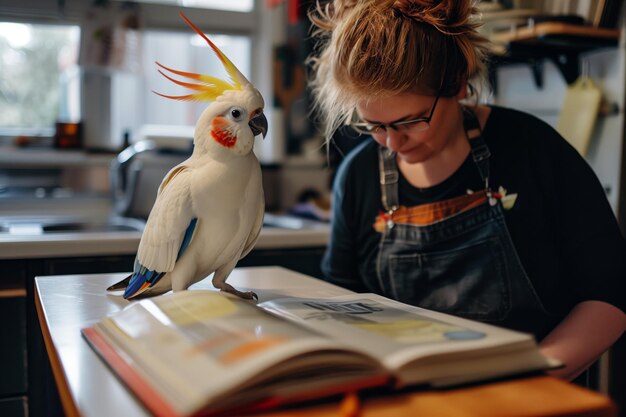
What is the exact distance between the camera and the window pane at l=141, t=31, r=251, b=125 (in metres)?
2.51

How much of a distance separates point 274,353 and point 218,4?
2.22 meters

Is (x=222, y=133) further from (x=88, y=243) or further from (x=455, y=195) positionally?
(x=88, y=243)

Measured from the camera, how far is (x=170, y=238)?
898 mm

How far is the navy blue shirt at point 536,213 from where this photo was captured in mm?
1120

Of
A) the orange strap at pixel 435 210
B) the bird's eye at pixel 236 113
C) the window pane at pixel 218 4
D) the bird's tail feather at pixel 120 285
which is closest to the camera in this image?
the bird's eye at pixel 236 113

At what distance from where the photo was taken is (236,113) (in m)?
0.88

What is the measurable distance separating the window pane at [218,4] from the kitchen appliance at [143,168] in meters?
0.48

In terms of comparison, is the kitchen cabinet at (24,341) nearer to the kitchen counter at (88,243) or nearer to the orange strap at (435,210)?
the kitchen counter at (88,243)

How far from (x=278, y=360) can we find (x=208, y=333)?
116 mm

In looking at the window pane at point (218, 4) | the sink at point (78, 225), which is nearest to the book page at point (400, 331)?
the sink at point (78, 225)

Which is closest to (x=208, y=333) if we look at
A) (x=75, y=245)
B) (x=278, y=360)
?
(x=278, y=360)

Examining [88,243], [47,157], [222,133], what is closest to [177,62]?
[47,157]

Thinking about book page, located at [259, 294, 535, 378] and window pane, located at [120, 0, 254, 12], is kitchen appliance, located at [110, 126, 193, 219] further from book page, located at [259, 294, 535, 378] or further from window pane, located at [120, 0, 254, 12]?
book page, located at [259, 294, 535, 378]

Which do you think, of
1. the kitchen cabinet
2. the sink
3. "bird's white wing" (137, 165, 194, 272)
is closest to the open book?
"bird's white wing" (137, 165, 194, 272)
